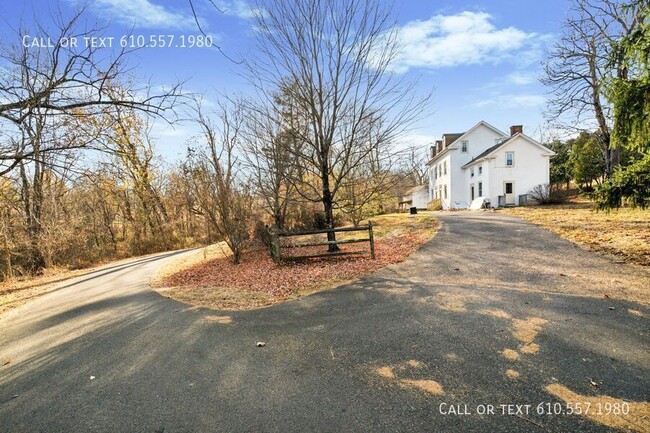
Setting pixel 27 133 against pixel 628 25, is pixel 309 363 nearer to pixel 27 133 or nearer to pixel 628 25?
pixel 27 133

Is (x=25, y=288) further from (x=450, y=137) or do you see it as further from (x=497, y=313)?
(x=450, y=137)

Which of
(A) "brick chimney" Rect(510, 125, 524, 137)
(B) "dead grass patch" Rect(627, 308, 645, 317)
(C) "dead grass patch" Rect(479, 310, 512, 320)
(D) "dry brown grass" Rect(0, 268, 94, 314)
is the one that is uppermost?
(A) "brick chimney" Rect(510, 125, 524, 137)

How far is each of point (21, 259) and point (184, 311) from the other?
14.0m

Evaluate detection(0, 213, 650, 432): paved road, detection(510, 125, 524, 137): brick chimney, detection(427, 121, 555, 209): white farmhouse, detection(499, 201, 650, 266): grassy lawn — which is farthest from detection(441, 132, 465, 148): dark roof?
detection(0, 213, 650, 432): paved road

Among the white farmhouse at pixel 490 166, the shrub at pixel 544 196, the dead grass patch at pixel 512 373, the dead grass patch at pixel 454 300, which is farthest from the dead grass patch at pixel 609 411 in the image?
the white farmhouse at pixel 490 166

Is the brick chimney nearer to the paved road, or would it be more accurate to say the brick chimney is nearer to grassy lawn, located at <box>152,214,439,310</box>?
grassy lawn, located at <box>152,214,439,310</box>

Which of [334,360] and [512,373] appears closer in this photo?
[512,373]

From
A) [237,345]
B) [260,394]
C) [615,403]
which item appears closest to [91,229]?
[237,345]

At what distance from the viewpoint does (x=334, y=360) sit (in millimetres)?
3879

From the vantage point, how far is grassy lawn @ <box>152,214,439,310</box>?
275 inches

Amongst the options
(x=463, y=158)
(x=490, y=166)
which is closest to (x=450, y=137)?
(x=463, y=158)

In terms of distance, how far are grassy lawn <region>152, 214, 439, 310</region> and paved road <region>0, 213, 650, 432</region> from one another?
0.65 meters

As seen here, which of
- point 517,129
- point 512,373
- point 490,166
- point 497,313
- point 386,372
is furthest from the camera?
point 517,129

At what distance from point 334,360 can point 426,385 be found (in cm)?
116
